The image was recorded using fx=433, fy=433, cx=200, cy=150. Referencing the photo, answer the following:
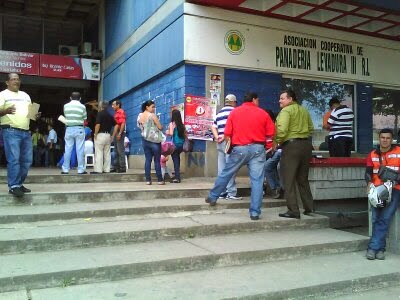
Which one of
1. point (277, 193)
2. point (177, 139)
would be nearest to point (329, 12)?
point (177, 139)

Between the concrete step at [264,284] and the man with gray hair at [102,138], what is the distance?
5.12 meters

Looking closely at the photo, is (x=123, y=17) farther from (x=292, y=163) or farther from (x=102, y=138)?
(x=292, y=163)

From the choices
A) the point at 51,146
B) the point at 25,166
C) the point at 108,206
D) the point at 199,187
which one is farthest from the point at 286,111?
the point at 51,146

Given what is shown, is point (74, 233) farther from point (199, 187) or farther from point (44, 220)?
point (199, 187)

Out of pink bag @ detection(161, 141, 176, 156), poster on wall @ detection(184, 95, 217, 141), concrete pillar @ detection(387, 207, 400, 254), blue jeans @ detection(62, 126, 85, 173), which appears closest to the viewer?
concrete pillar @ detection(387, 207, 400, 254)

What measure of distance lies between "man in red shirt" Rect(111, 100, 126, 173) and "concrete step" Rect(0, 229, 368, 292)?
456 centimetres

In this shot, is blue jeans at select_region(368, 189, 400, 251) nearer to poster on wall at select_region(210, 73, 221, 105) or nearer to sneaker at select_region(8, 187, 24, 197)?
sneaker at select_region(8, 187, 24, 197)

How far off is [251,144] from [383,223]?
2.04 meters

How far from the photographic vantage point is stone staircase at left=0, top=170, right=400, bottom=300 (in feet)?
13.7

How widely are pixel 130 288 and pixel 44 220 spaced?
203cm

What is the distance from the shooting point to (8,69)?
15.3 meters

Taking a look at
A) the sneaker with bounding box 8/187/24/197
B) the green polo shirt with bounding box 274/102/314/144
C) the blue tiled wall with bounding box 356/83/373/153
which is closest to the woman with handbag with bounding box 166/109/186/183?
the green polo shirt with bounding box 274/102/314/144

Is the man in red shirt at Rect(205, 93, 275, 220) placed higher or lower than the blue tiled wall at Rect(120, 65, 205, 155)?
lower

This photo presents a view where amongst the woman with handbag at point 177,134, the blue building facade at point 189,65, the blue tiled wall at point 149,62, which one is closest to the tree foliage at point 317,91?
the blue building facade at point 189,65
